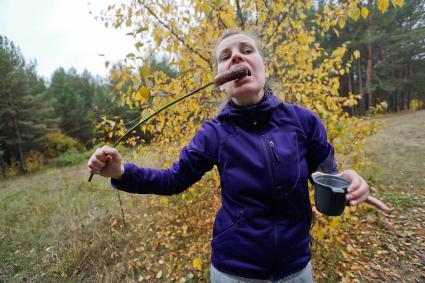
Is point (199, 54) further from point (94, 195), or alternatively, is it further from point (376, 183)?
point (94, 195)

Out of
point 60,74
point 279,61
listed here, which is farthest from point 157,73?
point 60,74

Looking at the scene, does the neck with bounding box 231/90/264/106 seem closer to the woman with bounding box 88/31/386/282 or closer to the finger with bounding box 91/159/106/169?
the woman with bounding box 88/31/386/282

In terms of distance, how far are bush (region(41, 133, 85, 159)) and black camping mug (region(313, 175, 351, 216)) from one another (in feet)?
75.5

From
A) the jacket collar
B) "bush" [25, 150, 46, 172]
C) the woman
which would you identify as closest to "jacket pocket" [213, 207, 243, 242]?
the woman

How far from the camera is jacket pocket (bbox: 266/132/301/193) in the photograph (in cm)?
117

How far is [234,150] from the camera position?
1.25m

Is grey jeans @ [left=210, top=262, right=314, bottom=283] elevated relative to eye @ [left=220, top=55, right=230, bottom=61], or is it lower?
lower

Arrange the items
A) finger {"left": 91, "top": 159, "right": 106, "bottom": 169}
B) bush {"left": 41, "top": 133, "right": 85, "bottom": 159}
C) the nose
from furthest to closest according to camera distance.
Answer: bush {"left": 41, "top": 133, "right": 85, "bottom": 159} → the nose → finger {"left": 91, "top": 159, "right": 106, "bottom": 169}

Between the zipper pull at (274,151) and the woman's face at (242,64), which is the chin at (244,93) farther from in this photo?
the zipper pull at (274,151)

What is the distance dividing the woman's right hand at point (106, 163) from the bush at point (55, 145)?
73.7ft

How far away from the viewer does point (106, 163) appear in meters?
1.15

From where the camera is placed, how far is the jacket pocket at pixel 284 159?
3.85ft

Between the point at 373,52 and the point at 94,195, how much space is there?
24.9 meters

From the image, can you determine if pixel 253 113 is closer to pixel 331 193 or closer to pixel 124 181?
pixel 331 193
